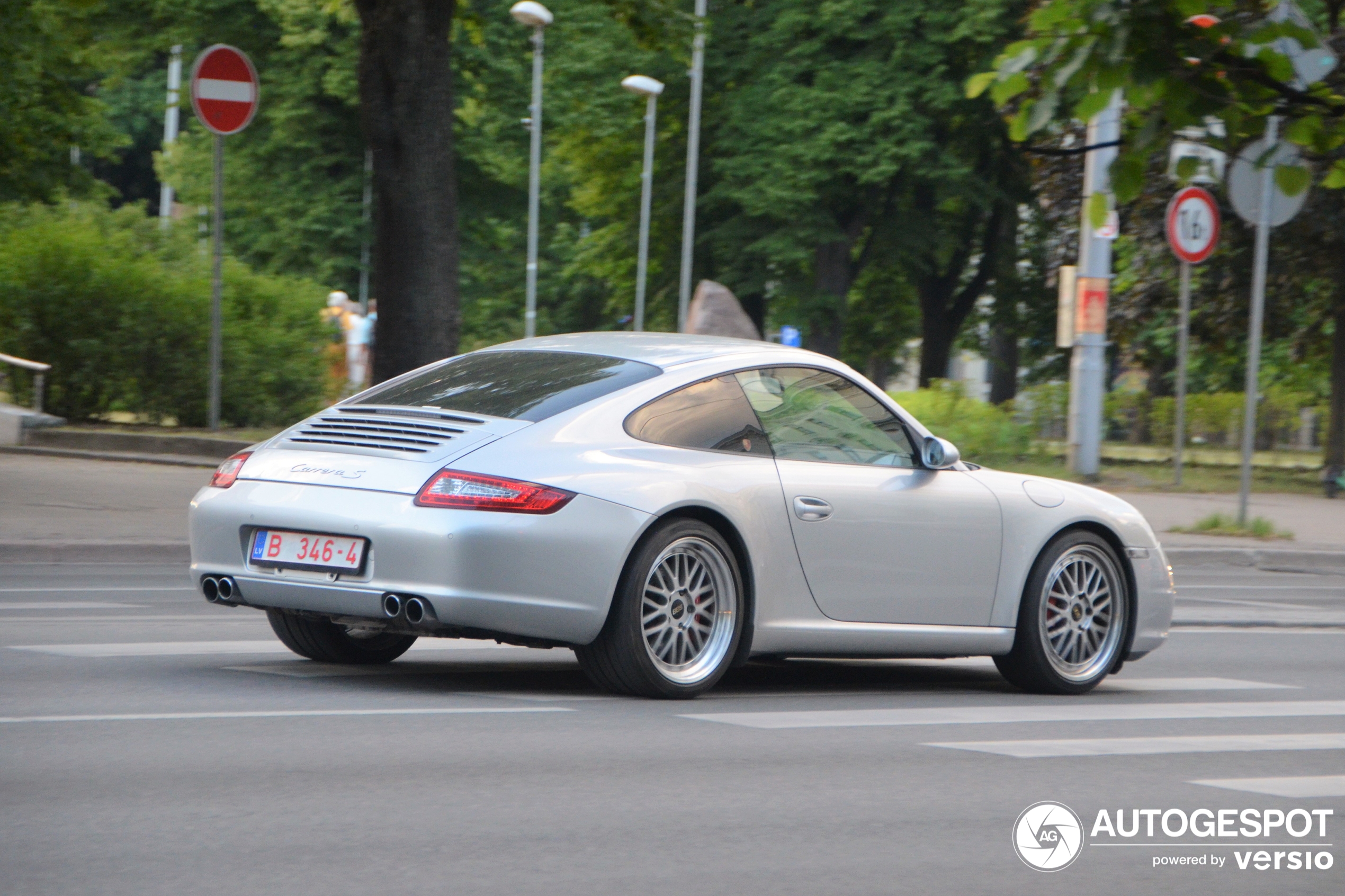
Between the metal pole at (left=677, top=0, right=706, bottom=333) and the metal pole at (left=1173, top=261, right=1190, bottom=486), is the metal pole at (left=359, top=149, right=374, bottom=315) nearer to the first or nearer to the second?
the metal pole at (left=677, top=0, right=706, bottom=333)

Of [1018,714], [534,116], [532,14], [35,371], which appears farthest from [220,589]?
[534,116]

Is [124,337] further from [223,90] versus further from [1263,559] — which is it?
[1263,559]

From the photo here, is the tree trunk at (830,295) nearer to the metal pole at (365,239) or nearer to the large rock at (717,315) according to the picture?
the metal pole at (365,239)

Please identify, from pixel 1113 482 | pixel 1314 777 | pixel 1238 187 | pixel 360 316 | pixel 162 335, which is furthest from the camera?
pixel 360 316

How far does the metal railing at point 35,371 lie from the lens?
19.7m

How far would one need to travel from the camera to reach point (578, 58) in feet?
127

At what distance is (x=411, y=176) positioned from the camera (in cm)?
1537

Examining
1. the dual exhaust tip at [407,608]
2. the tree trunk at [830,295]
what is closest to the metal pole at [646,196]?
the tree trunk at [830,295]

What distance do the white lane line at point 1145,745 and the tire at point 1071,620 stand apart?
1.10 m

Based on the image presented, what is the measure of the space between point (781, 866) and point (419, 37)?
37.1 feet

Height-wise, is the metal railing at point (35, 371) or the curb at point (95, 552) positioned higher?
the metal railing at point (35, 371)

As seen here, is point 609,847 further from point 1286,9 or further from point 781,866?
point 1286,9

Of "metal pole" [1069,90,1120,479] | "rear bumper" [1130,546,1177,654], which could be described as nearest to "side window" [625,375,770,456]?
"rear bumper" [1130,546,1177,654]

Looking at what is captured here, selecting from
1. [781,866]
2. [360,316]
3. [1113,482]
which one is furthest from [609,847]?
[360,316]
